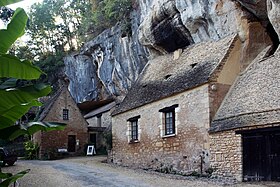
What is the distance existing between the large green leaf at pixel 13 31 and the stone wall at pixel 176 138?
39.6 feet

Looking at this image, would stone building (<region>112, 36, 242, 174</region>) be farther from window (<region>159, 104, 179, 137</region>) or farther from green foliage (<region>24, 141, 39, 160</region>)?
green foliage (<region>24, 141, 39, 160</region>)

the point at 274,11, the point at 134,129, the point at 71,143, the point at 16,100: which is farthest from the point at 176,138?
the point at 71,143

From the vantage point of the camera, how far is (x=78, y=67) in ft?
108

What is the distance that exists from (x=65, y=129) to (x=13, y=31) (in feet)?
84.2

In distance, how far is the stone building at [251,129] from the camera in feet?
39.5

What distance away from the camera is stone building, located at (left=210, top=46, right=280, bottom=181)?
1203cm

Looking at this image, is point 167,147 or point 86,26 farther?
point 86,26

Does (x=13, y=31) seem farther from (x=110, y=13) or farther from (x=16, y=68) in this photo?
(x=110, y=13)

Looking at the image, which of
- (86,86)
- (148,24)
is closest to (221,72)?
(148,24)

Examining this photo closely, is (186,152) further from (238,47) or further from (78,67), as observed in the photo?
(78,67)

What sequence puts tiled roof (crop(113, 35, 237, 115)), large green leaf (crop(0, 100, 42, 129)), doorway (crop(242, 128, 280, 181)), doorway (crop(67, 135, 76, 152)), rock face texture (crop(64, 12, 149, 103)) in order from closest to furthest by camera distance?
large green leaf (crop(0, 100, 42, 129)), doorway (crop(242, 128, 280, 181)), tiled roof (crop(113, 35, 237, 115)), rock face texture (crop(64, 12, 149, 103)), doorway (crop(67, 135, 76, 152))

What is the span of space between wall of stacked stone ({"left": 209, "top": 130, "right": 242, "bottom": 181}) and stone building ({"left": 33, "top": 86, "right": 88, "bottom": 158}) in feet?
52.4

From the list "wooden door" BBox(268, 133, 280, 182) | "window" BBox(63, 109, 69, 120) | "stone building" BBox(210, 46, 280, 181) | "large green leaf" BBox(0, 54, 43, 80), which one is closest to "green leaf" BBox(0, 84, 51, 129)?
"large green leaf" BBox(0, 54, 43, 80)

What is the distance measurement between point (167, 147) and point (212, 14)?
249 inches
